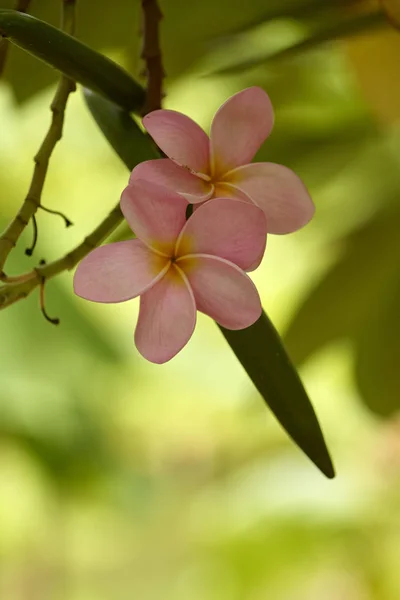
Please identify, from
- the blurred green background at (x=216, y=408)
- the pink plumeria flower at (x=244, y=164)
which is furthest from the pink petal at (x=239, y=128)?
the blurred green background at (x=216, y=408)

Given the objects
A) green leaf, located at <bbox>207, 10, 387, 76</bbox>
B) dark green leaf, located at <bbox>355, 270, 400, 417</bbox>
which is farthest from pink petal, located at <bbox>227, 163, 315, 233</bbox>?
dark green leaf, located at <bbox>355, 270, 400, 417</bbox>

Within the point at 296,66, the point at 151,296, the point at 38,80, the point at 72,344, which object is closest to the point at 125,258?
the point at 151,296

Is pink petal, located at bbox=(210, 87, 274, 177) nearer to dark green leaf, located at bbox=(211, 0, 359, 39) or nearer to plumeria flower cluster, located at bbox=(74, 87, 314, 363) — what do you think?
Answer: plumeria flower cluster, located at bbox=(74, 87, 314, 363)

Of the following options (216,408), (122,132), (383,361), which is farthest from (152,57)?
(216,408)

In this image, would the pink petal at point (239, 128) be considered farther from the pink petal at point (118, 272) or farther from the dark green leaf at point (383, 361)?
the dark green leaf at point (383, 361)

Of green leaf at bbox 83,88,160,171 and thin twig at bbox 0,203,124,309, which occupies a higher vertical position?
green leaf at bbox 83,88,160,171

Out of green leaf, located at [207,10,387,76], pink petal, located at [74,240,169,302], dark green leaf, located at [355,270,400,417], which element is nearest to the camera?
pink petal, located at [74,240,169,302]
